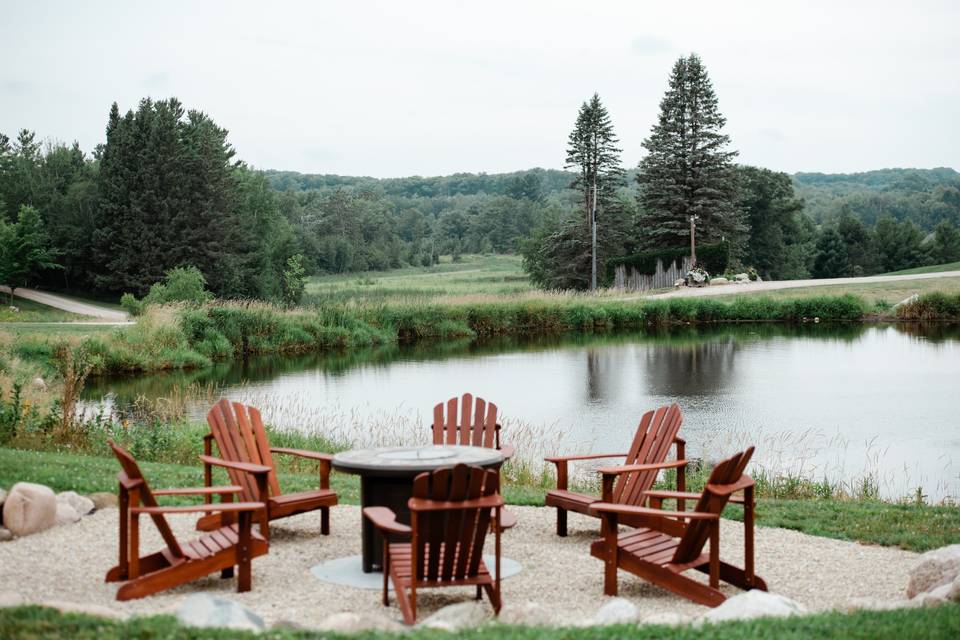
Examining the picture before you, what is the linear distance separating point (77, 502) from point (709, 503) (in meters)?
4.53

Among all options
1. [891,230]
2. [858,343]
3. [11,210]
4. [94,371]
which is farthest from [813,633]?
[891,230]

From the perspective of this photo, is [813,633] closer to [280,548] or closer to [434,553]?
[434,553]

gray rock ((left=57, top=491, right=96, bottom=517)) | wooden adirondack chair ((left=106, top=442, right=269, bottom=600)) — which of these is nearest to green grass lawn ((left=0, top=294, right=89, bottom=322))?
gray rock ((left=57, top=491, right=96, bottom=517))

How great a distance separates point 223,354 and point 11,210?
118ft

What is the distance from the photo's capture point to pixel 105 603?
16.6 feet

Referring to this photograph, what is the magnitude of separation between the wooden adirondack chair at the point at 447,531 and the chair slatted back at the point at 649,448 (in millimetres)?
1959

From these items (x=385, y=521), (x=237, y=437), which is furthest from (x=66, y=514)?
(x=385, y=521)

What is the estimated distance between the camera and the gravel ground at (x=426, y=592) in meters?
5.24

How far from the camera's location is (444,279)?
252ft

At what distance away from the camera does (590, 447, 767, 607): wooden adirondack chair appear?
17.2 ft

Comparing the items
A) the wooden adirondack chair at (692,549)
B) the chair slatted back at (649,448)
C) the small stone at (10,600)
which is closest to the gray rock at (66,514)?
the small stone at (10,600)

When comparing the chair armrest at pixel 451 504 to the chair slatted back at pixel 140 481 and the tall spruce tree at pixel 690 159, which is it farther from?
the tall spruce tree at pixel 690 159

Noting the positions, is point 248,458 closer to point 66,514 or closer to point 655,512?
point 66,514

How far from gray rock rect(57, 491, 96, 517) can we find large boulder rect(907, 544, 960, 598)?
5422 mm
